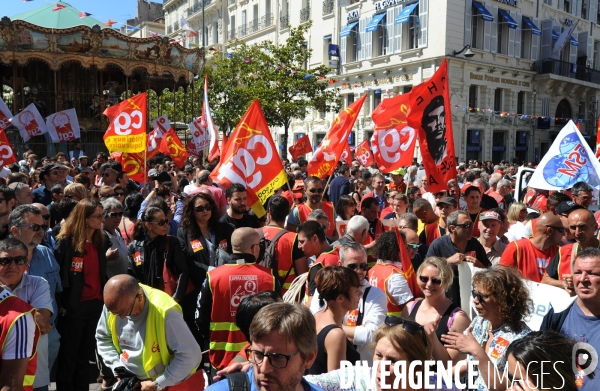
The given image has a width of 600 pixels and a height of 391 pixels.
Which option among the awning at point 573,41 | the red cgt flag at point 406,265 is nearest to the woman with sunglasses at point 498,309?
the red cgt flag at point 406,265

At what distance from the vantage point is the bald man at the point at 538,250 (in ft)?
15.1

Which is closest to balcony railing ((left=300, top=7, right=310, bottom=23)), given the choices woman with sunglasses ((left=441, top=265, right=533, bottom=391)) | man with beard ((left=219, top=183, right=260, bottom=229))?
man with beard ((left=219, top=183, right=260, bottom=229))

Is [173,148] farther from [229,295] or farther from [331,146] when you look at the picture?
[229,295]

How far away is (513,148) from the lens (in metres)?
30.2

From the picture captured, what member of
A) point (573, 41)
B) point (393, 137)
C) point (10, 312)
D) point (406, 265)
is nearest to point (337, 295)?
point (406, 265)

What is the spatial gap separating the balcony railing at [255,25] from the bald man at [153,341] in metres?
36.3

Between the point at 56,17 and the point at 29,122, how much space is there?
358 inches

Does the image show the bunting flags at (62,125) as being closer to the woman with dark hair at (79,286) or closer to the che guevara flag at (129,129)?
the che guevara flag at (129,129)

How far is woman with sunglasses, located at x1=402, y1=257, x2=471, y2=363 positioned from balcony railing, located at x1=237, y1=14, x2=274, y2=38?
3597 cm

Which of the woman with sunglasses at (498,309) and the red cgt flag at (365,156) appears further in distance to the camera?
the red cgt flag at (365,156)

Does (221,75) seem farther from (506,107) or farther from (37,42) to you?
(506,107)

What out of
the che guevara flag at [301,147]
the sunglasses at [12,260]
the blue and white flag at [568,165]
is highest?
the che guevara flag at [301,147]

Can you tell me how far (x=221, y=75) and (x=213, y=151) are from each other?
62.4 feet

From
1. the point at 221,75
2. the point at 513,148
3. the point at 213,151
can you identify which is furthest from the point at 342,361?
the point at 513,148
